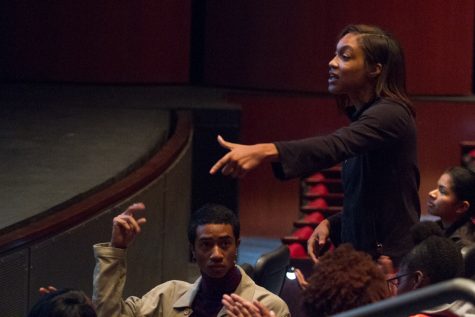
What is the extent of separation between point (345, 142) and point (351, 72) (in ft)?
0.88

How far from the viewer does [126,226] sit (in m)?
2.43

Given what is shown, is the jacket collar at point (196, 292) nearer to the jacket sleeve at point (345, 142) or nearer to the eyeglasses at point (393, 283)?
the eyeglasses at point (393, 283)

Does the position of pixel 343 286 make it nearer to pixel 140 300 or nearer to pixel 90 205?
pixel 140 300

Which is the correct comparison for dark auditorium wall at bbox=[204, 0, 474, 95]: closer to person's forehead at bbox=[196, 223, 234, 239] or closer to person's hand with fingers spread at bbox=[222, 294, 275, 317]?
person's forehead at bbox=[196, 223, 234, 239]

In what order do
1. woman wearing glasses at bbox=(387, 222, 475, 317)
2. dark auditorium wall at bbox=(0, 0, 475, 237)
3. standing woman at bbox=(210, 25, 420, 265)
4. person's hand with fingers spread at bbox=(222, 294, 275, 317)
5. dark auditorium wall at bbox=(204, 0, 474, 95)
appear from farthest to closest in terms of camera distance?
dark auditorium wall at bbox=(204, 0, 474, 95)
dark auditorium wall at bbox=(0, 0, 475, 237)
standing woman at bbox=(210, 25, 420, 265)
woman wearing glasses at bbox=(387, 222, 475, 317)
person's hand with fingers spread at bbox=(222, 294, 275, 317)

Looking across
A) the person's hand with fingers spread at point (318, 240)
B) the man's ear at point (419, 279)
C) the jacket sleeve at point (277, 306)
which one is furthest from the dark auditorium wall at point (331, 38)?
the man's ear at point (419, 279)

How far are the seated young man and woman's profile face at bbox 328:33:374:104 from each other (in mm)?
527

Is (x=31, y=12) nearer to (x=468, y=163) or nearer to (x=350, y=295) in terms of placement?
(x=468, y=163)

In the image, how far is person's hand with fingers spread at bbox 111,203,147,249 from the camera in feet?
7.94

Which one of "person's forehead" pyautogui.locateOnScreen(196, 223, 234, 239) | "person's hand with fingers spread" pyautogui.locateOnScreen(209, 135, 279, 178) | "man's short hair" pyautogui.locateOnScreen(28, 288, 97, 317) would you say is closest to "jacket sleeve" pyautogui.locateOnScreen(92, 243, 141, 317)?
"person's forehead" pyautogui.locateOnScreen(196, 223, 234, 239)

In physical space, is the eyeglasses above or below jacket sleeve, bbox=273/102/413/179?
below

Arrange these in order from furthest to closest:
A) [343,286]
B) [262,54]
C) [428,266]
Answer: [262,54], [428,266], [343,286]

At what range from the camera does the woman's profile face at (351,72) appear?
2.35 meters

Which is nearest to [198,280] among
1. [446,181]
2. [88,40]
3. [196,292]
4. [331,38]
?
[196,292]
